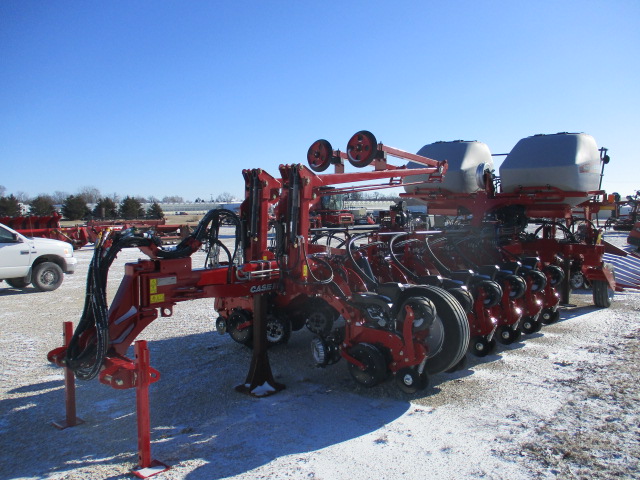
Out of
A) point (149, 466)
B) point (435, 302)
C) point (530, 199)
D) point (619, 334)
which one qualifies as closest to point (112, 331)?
point (149, 466)

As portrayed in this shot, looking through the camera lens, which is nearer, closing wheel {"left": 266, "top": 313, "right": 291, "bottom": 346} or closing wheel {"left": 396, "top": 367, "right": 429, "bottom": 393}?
closing wheel {"left": 396, "top": 367, "right": 429, "bottom": 393}

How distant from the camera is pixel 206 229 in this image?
15.9ft

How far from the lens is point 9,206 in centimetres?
4084

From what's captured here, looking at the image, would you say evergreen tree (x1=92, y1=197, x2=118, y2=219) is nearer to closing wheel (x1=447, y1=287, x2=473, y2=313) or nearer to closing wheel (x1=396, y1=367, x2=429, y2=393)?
closing wheel (x1=447, y1=287, x2=473, y2=313)

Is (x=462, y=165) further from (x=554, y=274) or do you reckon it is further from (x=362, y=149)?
(x=362, y=149)

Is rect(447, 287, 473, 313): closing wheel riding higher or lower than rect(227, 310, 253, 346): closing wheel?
higher

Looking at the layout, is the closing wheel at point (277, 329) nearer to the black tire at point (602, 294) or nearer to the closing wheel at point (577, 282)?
the black tire at point (602, 294)

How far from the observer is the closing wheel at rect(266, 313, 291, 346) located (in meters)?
6.44

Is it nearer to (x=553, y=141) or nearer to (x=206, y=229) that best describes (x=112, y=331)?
(x=206, y=229)

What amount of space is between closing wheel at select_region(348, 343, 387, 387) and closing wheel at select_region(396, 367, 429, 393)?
17 centimetres

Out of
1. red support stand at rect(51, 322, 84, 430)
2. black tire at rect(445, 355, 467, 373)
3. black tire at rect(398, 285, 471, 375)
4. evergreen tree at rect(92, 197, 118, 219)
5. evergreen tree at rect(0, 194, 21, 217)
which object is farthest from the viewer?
evergreen tree at rect(92, 197, 118, 219)

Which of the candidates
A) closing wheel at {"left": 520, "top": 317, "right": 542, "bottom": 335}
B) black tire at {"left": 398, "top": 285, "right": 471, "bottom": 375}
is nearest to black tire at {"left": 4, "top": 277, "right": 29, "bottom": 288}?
black tire at {"left": 398, "top": 285, "right": 471, "bottom": 375}

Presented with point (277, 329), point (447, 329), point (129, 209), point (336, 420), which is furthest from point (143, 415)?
point (129, 209)

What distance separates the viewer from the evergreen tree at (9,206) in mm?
40191
